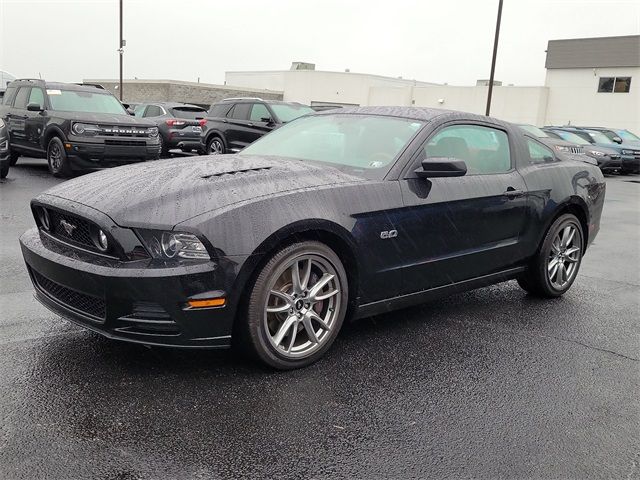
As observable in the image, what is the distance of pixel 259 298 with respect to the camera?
3.36 m

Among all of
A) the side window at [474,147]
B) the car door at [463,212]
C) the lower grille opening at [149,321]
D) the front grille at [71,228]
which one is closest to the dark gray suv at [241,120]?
the side window at [474,147]

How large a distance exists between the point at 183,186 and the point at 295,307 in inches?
36.6

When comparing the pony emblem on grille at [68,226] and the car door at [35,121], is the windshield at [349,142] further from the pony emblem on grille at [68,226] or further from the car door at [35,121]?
the car door at [35,121]

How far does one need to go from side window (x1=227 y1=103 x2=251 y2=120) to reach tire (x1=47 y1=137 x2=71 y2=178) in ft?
15.8

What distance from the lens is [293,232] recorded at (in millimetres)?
3445

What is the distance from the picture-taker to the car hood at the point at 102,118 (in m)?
11.5

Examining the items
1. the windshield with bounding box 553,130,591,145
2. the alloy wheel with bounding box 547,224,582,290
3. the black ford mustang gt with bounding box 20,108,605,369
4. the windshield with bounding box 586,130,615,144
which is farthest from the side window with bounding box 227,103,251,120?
the windshield with bounding box 586,130,615,144

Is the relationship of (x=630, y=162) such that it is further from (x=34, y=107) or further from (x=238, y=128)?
(x=34, y=107)

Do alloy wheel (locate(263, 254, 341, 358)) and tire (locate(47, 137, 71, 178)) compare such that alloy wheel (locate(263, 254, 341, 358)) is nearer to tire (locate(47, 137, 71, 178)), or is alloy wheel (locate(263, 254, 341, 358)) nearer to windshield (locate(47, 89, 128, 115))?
tire (locate(47, 137, 71, 178))

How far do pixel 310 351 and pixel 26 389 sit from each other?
1.52 m

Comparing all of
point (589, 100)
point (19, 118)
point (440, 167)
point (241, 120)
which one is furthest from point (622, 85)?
point (440, 167)

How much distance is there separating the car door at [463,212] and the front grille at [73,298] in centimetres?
185

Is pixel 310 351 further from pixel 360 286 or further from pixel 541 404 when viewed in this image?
pixel 541 404

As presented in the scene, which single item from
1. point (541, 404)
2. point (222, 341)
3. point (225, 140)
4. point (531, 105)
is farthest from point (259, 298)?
point (531, 105)
